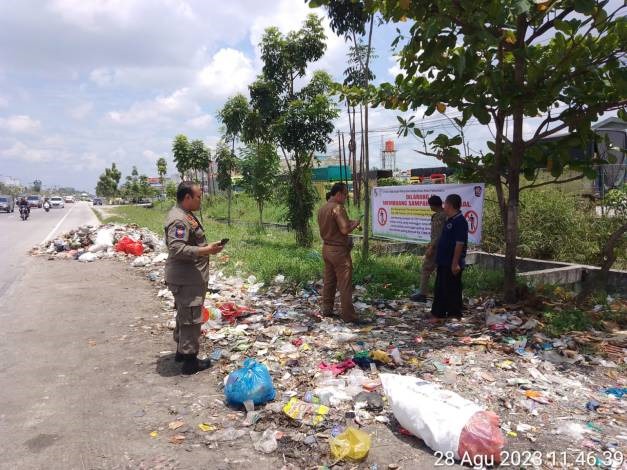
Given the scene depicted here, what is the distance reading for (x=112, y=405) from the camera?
144 inches

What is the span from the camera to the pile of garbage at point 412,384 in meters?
2.88

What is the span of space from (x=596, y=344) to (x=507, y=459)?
2.27 meters

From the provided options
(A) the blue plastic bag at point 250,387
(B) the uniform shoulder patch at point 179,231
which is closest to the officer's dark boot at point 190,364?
(A) the blue plastic bag at point 250,387

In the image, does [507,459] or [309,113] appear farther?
[309,113]

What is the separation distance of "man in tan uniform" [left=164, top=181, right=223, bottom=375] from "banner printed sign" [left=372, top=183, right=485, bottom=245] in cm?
421

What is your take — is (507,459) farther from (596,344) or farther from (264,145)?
(264,145)

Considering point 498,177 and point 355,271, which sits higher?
point 498,177

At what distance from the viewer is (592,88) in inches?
191

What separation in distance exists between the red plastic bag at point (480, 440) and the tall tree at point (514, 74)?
293 cm

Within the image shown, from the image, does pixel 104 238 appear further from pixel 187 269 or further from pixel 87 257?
pixel 187 269

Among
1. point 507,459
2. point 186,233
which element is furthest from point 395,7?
point 507,459

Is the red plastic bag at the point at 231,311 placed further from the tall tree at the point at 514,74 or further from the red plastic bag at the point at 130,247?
the red plastic bag at the point at 130,247

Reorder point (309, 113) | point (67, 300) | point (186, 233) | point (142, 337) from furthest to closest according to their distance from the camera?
point (309, 113), point (67, 300), point (142, 337), point (186, 233)

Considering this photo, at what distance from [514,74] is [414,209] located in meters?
3.20
